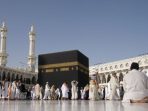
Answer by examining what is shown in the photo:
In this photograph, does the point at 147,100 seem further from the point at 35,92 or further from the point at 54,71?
the point at 54,71

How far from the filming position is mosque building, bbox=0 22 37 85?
135 feet

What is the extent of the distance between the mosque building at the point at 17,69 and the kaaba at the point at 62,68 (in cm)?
2155

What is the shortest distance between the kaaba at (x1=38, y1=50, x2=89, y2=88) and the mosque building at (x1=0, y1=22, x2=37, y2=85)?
2155 centimetres

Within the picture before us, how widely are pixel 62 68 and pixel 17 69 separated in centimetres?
2745

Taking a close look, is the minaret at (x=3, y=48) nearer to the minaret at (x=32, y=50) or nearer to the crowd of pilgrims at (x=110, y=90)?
the minaret at (x=32, y=50)

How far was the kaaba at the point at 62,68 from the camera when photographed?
1905 centimetres

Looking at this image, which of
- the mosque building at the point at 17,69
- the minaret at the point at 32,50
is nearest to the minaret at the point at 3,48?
the mosque building at the point at 17,69

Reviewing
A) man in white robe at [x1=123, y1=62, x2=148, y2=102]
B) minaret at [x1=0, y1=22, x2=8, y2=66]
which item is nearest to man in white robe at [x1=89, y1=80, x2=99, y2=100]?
man in white robe at [x1=123, y1=62, x2=148, y2=102]

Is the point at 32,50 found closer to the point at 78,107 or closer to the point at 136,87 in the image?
the point at 136,87

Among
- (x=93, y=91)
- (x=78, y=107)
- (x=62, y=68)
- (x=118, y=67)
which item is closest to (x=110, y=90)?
(x=93, y=91)

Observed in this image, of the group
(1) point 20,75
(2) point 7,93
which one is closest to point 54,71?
(2) point 7,93

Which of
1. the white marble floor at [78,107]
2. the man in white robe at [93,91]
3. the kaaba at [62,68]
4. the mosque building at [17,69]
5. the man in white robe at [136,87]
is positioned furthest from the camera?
the mosque building at [17,69]

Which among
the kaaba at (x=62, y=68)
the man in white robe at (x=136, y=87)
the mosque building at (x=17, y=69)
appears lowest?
the man in white robe at (x=136, y=87)

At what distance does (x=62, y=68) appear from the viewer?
19391 mm
